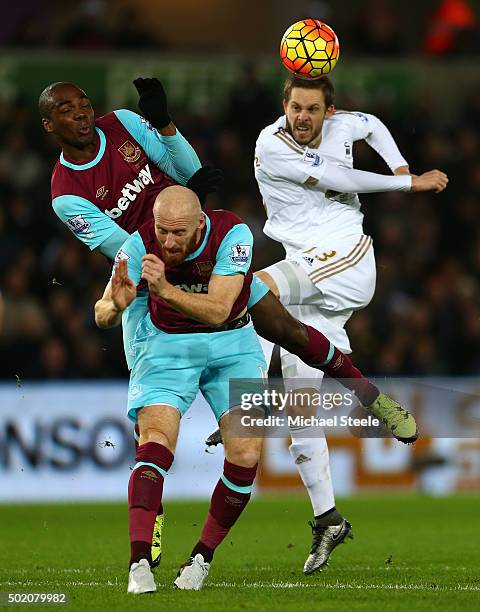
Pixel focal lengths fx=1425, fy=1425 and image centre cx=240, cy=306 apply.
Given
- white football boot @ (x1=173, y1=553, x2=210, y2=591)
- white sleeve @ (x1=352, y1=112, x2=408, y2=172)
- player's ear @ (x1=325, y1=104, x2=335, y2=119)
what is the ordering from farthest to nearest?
white sleeve @ (x1=352, y1=112, x2=408, y2=172) < player's ear @ (x1=325, y1=104, x2=335, y2=119) < white football boot @ (x1=173, y1=553, x2=210, y2=591)

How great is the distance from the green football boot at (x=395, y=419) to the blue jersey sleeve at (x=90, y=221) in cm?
188

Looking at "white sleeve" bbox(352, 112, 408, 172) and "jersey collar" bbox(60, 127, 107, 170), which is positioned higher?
"white sleeve" bbox(352, 112, 408, 172)

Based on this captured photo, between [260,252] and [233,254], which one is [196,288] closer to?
[233,254]

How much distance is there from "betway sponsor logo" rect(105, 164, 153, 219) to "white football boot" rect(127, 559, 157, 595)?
2459mm

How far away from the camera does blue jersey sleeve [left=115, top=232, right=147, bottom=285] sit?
7.45 metres

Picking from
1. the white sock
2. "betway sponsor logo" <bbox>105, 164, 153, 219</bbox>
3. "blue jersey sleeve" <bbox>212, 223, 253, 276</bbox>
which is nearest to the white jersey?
"betway sponsor logo" <bbox>105, 164, 153, 219</bbox>

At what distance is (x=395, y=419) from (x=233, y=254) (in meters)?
1.85

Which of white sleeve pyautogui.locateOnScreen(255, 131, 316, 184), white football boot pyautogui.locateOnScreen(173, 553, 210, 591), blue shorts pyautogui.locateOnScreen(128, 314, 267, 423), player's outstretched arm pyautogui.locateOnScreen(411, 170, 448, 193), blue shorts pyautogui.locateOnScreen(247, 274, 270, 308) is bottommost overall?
white football boot pyautogui.locateOnScreen(173, 553, 210, 591)

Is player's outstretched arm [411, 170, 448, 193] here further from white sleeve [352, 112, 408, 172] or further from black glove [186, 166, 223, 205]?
black glove [186, 166, 223, 205]

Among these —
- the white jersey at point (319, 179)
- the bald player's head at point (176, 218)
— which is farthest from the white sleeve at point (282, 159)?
the bald player's head at point (176, 218)

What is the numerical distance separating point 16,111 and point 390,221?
14.8 ft

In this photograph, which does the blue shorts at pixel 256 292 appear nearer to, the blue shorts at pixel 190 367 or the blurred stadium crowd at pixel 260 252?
the blue shorts at pixel 190 367

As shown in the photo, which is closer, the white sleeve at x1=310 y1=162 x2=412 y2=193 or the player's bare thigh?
the player's bare thigh

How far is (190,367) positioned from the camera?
7672mm
